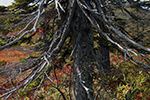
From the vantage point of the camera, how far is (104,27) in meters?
3.01

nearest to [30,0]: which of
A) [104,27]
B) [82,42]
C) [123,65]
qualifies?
[82,42]

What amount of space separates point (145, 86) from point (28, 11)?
6.40 m

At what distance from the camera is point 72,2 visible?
2.80 metres

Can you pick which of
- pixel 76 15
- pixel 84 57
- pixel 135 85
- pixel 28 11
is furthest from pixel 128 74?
pixel 28 11

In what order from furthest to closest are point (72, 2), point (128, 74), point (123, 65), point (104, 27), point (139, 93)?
point (123, 65)
point (128, 74)
point (139, 93)
point (104, 27)
point (72, 2)

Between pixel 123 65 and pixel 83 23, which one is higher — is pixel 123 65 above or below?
below

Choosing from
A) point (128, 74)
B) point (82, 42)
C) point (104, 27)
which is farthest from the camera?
point (128, 74)

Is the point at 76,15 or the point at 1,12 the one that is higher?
the point at 1,12

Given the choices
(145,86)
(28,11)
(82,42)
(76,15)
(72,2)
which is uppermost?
(28,11)

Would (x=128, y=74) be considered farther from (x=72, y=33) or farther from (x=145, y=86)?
(x=72, y=33)

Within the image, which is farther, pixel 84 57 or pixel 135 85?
pixel 135 85

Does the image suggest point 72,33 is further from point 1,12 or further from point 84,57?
point 1,12

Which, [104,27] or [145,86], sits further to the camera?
[145,86]

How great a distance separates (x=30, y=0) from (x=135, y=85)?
20.5ft
